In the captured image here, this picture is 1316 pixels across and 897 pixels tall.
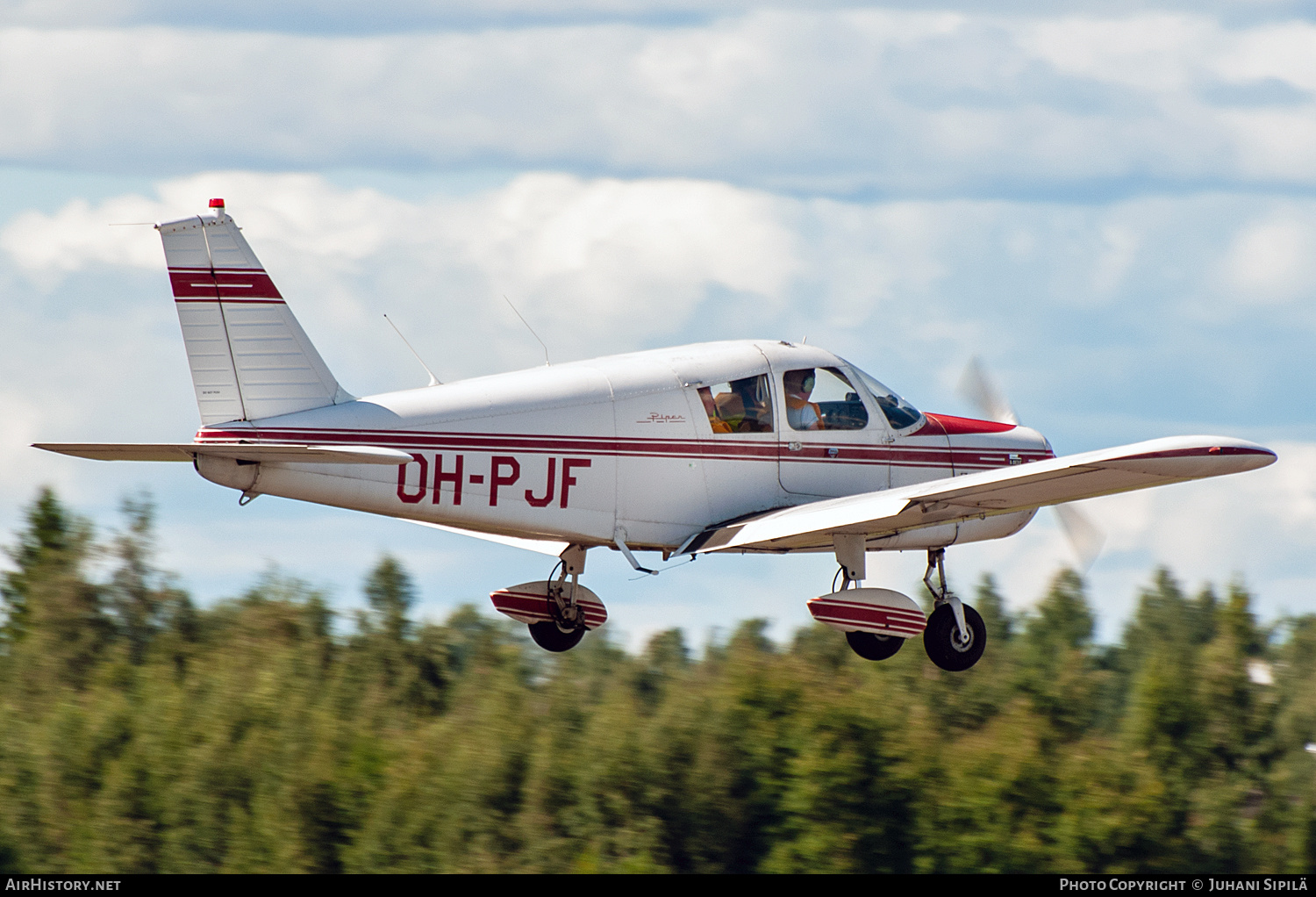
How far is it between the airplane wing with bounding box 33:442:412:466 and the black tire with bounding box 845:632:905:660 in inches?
209

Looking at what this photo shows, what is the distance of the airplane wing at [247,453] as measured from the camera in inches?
500

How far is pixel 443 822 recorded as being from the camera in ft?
113

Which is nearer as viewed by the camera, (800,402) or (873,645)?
(800,402)

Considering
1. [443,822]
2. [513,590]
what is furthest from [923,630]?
[443,822]

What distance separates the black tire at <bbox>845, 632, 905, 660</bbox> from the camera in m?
16.2

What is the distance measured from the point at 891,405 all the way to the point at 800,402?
1128mm

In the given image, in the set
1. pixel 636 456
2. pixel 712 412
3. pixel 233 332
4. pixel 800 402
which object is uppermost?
pixel 233 332

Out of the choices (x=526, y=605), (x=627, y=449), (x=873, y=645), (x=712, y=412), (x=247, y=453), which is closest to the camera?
(x=247, y=453)

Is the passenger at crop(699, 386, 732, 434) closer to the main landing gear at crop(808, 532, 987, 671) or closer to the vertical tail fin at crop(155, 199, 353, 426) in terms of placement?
the main landing gear at crop(808, 532, 987, 671)

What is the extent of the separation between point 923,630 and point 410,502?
4.98 meters

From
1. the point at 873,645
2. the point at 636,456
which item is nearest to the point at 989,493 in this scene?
the point at 873,645

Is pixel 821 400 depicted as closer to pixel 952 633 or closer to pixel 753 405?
pixel 753 405

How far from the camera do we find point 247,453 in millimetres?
13109

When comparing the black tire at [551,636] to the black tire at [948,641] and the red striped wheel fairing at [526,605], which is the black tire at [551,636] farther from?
the black tire at [948,641]
